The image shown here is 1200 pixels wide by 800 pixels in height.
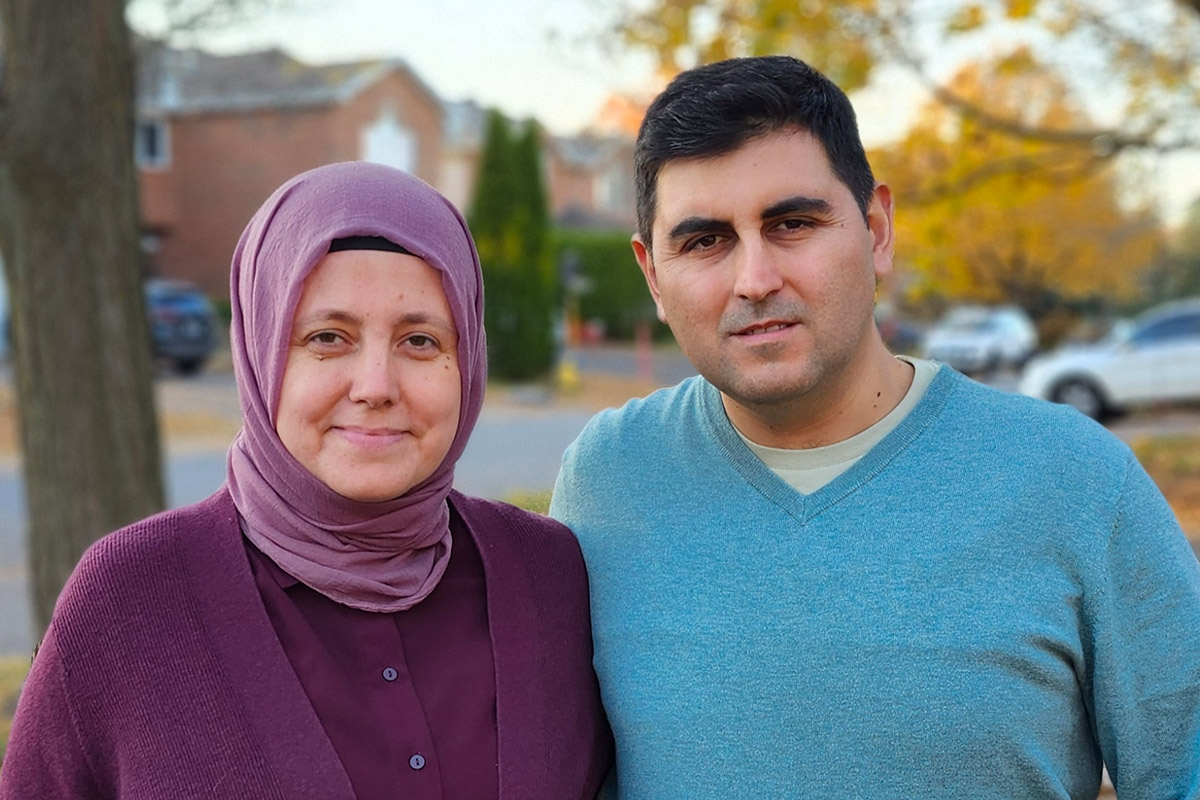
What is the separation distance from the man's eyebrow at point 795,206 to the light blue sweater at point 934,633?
0.41 meters

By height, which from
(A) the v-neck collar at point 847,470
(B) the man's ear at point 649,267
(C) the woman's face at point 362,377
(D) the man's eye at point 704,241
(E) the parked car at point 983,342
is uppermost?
(D) the man's eye at point 704,241

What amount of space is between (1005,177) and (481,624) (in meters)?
10.3

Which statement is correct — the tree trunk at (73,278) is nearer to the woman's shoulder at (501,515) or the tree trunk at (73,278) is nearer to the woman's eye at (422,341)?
the woman's shoulder at (501,515)

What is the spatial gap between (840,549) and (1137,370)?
16795 millimetres

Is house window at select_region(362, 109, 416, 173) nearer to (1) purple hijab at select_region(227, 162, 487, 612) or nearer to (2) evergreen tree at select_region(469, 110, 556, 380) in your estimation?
(2) evergreen tree at select_region(469, 110, 556, 380)

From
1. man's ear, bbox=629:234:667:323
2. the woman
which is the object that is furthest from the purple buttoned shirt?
man's ear, bbox=629:234:667:323

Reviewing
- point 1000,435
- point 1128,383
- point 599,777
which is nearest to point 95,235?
point 599,777

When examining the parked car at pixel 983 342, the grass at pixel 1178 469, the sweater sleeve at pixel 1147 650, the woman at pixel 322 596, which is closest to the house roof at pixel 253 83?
the parked car at pixel 983 342

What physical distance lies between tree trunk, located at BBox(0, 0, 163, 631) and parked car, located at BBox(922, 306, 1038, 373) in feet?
83.9

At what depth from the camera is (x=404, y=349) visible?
2117 mm

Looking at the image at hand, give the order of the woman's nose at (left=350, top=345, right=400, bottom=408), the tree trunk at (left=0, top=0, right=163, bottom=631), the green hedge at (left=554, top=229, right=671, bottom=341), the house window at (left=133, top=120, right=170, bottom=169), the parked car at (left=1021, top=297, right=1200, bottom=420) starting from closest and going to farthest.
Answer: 1. the woman's nose at (left=350, top=345, right=400, bottom=408)
2. the tree trunk at (left=0, top=0, right=163, bottom=631)
3. the parked car at (left=1021, top=297, right=1200, bottom=420)
4. the house window at (left=133, top=120, right=170, bottom=169)
5. the green hedge at (left=554, top=229, right=671, bottom=341)

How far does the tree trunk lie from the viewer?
518cm

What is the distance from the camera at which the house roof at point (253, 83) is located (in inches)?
1299

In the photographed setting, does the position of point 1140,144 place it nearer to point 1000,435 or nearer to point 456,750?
point 1000,435
